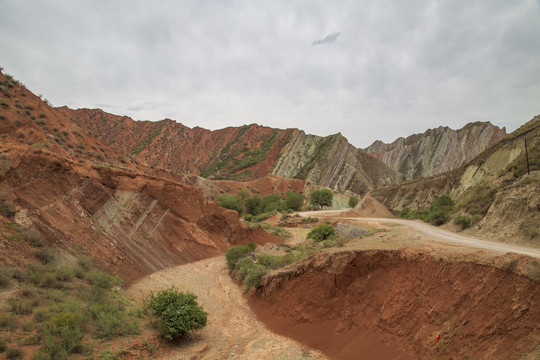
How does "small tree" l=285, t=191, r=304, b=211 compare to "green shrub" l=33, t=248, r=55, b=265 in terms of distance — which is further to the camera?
"small tree" l=285, t=191, r=304, b=211

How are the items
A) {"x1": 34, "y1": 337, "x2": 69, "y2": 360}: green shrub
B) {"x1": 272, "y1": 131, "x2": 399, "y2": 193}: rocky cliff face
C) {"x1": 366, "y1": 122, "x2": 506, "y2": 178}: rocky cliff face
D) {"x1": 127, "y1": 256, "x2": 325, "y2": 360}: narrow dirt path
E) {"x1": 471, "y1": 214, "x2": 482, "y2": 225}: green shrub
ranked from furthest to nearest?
{"x1": 366, "y1": 122, "x2": 506, "y2": 178}: rocky cliff face
{"x1": 272, "y1": 131, "x2": 399, "y2": 193}: rocky cliff face
{"x1": 471, "y1": 214, "x2": 482, "y2": 225}: green shrub
{"x1": 127, "y1": 256, "x2": 325, "y2": 360}: narrow dirt path
{"x1": 34, "y1": 337, "x2": 69, "y2": 360}: green shrub

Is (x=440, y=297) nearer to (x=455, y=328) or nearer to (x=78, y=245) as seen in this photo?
(x=455, y=328)

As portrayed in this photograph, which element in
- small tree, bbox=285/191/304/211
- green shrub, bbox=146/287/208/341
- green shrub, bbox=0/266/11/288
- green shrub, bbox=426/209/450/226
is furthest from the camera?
small tree, bbox=285/191/304/211

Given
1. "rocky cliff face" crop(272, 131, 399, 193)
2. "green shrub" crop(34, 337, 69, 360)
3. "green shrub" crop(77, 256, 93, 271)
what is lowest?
"green shrub" crop(34, 337, 69, 360)

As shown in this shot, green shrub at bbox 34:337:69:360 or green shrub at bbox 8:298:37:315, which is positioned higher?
green shrub at bbox 8:298:37:315

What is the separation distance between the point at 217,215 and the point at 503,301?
A: 897 inches

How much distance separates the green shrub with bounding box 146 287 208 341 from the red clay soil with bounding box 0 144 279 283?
15.8ft

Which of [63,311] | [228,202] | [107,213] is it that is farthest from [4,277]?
[228,202]

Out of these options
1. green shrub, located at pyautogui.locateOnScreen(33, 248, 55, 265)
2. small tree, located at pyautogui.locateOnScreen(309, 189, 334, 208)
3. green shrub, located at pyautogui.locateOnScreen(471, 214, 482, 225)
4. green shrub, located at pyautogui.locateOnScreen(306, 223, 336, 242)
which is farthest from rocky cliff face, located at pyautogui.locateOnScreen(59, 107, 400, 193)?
green shrub, located at pyautogui.locateOnScreen(33, 248, 55, 265)

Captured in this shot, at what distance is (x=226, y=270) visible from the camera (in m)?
19.8

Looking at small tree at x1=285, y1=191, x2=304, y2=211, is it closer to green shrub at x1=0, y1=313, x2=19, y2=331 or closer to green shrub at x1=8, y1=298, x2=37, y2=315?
green shrub at x1=8, y1=298, x2=37, y2=315

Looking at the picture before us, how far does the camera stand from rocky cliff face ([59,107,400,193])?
81562 millimetres

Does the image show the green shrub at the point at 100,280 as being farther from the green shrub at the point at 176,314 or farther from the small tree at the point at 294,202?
the small tree at the point at 294,202

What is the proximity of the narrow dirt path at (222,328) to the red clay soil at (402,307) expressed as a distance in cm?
68
